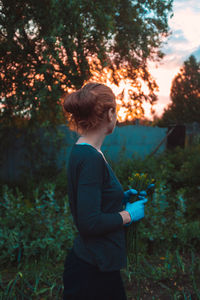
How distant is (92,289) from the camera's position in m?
1.40

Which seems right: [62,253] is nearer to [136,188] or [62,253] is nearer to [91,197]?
[136,188]

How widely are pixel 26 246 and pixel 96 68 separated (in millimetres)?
4770

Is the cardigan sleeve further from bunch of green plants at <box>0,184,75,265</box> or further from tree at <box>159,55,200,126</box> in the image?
tree at <box>159,55,200,126</box>

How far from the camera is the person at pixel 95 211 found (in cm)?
130

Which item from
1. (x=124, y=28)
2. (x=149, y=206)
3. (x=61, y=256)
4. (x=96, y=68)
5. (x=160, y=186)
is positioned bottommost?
(x=61, y=256)

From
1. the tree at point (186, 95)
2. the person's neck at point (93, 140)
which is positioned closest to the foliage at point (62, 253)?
the person's neck at point (93, 140)

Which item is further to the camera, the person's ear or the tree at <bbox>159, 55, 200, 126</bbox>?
the tree at <bbox>159, 55, 200, 126</bbox>

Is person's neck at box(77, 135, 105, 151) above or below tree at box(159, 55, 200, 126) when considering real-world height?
below

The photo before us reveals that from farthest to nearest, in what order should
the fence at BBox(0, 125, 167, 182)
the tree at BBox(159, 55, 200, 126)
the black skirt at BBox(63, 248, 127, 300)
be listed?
the tree at BBox(159, 55, 200, 126), the fence at BBox(0, 125, 167, 182), the black skirt at BBox(63, 248, 127, 300)

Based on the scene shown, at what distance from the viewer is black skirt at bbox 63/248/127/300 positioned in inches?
55.4

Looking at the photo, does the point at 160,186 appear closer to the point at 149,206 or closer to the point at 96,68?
the point at 149,206

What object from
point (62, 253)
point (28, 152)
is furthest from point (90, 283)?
point (28, 152)

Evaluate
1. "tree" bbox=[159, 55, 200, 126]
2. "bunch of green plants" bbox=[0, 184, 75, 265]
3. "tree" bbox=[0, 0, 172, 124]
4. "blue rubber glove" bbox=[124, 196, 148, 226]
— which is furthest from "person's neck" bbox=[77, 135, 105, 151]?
"tree" bbox=[159, 55, 200, 126]

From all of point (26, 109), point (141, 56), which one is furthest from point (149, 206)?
point (141, 56)
